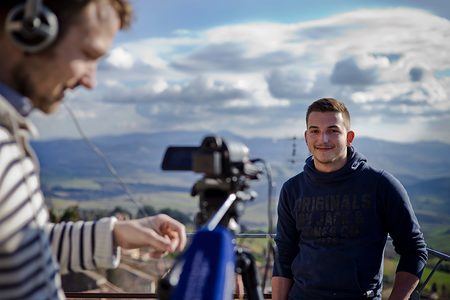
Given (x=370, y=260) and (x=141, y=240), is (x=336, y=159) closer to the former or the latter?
(x=370, y=260)

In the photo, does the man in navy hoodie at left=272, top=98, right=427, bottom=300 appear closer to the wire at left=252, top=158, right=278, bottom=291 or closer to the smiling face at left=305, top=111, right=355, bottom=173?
the smiling face at left=305, top=111, right=355, bottom=173

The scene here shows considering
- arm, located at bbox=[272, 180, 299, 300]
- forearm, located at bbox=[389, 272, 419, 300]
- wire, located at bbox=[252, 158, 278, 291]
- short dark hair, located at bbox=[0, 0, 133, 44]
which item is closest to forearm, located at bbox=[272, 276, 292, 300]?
arm, located at bbox=[272, 180, 299, 300]

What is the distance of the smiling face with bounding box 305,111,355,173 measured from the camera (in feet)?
7.57

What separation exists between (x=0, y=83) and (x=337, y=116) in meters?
1.67

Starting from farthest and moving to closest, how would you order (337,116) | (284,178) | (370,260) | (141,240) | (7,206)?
(284,178) → (337,116) → (370,260) → (141,240) → (7,206)

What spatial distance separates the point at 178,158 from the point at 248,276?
0.29 meters

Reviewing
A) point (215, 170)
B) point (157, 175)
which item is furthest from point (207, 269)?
point (157, 175)

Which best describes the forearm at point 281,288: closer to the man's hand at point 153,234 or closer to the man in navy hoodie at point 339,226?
the man in navy hoodie at point 339,226

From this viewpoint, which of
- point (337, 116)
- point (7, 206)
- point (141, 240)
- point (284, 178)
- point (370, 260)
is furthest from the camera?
point (284, 178)

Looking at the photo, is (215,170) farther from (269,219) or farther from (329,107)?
(329,107)

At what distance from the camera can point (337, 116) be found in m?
2.37

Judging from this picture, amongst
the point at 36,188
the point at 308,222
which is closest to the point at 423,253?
the point at 308,222

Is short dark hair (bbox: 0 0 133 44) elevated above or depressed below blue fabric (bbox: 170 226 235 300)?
above

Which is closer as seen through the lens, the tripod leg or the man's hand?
the man's hand
